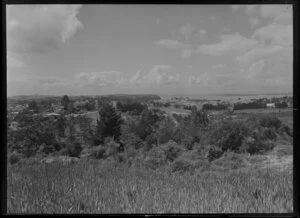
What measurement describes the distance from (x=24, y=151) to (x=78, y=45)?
6.09 feet

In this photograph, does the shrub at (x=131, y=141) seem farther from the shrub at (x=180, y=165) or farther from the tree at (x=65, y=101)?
the tree at (x=65, y=101)

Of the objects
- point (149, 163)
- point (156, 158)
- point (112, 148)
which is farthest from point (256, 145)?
point (112, 148)

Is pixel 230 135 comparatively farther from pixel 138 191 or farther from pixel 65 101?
pixel 65 101

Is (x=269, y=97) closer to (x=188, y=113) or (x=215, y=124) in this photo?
(x=215, y=124)

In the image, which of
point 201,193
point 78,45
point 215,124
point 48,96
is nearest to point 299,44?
point 215,124

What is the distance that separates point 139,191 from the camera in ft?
11.0

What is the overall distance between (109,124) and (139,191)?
1.34 meters

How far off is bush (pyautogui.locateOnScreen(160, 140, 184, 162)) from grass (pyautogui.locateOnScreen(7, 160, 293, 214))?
1.38ft

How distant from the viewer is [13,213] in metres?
3.04

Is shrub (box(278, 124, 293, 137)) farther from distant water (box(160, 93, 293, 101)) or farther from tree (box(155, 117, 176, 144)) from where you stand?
tree (box(155, 117, 176, 144))

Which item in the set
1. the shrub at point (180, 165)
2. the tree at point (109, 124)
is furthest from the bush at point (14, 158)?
the shrub at point (180, 165)

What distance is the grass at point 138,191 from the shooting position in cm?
309

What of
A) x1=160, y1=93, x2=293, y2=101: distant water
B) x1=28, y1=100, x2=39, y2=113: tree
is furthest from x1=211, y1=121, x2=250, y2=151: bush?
x1=28, y1=100, x2=39, y2=113: tree

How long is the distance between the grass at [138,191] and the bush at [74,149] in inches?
12.7
